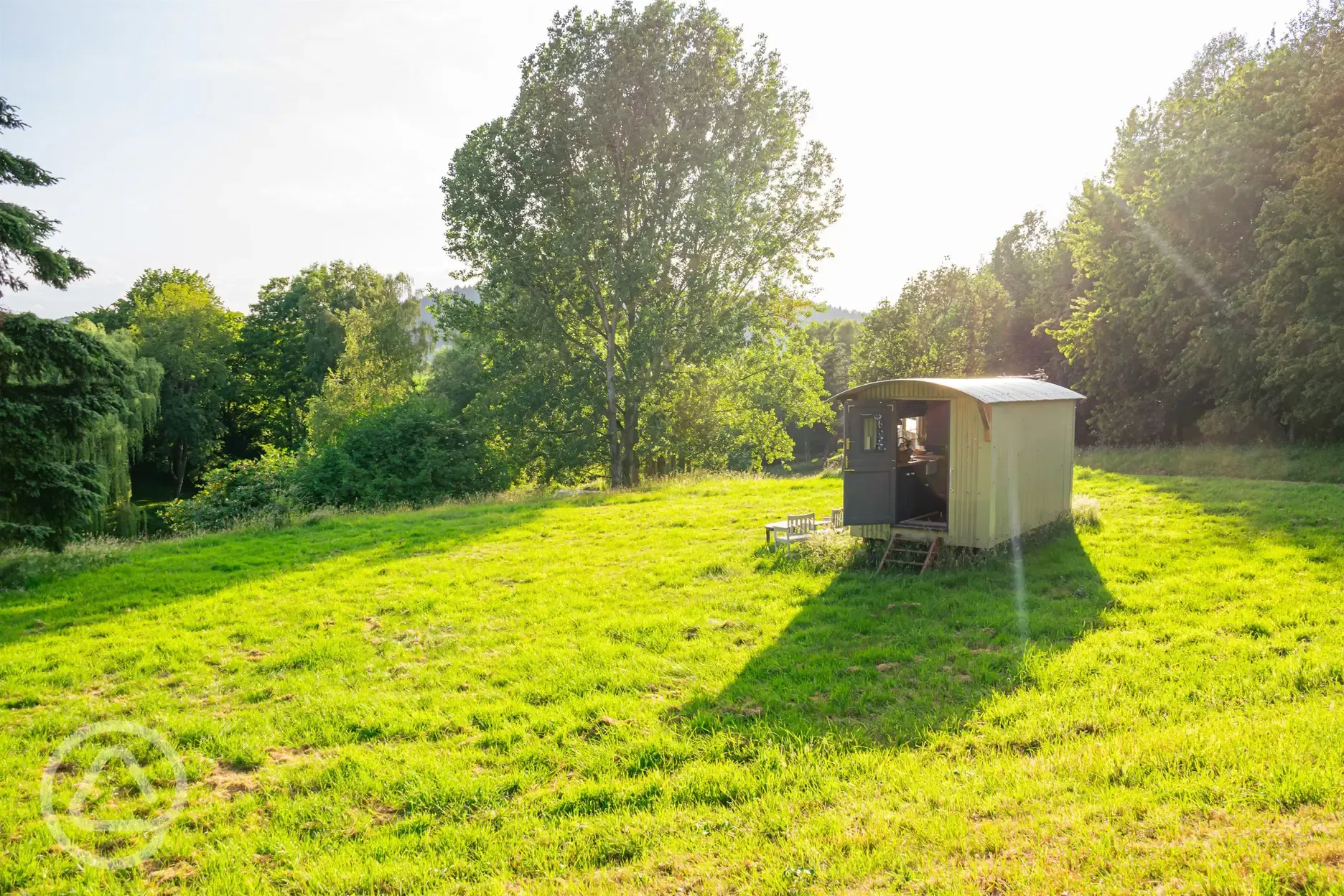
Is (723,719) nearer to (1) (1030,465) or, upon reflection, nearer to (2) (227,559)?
(1) (1030,465)

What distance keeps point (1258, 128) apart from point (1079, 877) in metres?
27.2

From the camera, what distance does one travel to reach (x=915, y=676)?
7.36 m

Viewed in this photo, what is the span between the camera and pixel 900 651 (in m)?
8.02

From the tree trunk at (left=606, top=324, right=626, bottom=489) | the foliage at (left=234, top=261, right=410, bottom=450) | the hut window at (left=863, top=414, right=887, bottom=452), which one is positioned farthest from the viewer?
the foliage at (left=234, top=261, right=410, bottom=450)

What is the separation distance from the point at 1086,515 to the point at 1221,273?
51.3 ft

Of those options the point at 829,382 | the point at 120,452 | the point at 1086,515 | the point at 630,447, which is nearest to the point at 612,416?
the point at 630,447

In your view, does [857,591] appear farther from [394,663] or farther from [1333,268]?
[1333,268]

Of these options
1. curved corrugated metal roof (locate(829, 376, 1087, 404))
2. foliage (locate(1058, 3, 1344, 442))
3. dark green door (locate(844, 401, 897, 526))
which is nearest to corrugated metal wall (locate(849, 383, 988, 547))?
curved corrugated metal roof (locate(829, 376, 1087, 404))

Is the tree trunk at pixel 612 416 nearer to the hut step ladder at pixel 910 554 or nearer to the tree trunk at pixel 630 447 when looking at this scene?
the tree trunk at pixel 630 447

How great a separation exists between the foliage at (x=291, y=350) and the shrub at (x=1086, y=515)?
140 ft

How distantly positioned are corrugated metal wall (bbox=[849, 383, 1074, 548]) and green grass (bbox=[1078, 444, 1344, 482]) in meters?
13.9

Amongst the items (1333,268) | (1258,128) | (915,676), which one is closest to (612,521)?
(915,676)

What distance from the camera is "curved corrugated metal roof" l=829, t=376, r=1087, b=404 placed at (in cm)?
1128

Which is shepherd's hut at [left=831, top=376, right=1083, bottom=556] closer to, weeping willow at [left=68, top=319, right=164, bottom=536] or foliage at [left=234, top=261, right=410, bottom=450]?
weeping willow at [left=68, top=319, right=164, bottom=536]
